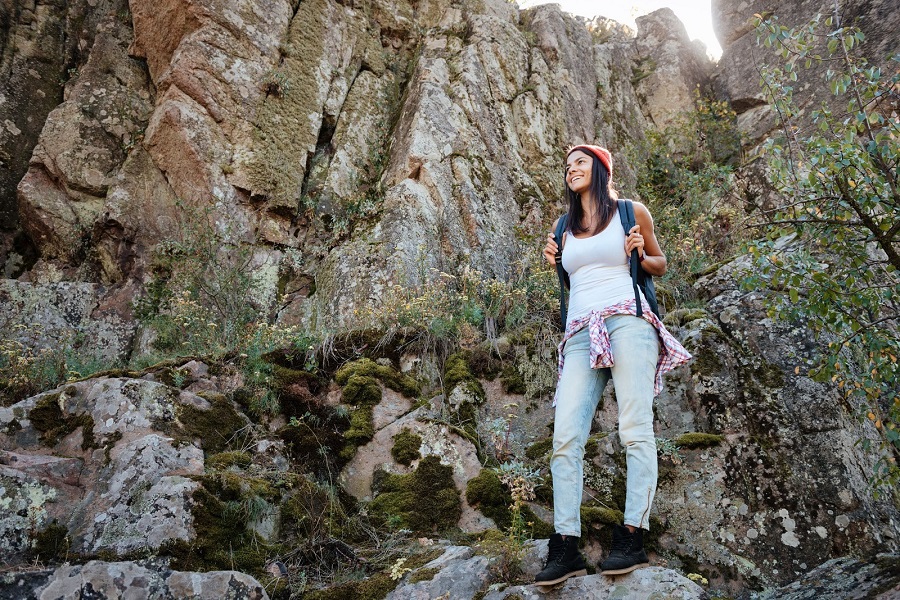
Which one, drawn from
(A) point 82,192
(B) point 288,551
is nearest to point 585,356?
(B) point 288,551

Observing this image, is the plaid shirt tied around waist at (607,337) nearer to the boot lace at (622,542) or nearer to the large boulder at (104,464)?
the boot lace at (622,542)

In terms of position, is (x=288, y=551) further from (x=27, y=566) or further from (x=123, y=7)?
(x=123, y=7)

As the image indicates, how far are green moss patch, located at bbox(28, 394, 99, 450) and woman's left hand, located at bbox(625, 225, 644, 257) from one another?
3407 millimetres

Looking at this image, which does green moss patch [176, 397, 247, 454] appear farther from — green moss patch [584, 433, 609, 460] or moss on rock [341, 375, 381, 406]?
green moss patch [584, 433, 609, 460]

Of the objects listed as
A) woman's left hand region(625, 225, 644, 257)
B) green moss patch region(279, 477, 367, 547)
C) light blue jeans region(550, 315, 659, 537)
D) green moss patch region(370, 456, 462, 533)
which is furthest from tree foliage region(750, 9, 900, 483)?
green moss patch region(279, 477, 367, 547)

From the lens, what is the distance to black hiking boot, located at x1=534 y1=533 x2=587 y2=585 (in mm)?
2850

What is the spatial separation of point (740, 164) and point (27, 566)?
11.8 metres

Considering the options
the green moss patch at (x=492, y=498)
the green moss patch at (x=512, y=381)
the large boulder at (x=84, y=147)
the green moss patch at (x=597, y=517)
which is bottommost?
the green moss patch at (x=597, y=517)

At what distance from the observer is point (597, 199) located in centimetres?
357

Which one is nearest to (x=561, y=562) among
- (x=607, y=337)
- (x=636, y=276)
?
(x=607, y=337)

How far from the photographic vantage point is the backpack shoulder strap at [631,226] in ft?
10.5

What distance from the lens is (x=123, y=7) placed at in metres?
9.76

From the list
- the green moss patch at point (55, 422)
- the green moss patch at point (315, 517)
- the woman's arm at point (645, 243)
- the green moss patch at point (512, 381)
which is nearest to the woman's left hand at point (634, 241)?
the woman's arm at point (645, 243)

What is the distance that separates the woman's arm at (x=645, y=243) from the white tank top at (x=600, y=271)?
70mm
